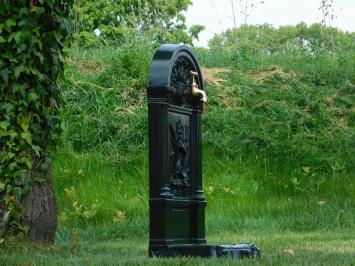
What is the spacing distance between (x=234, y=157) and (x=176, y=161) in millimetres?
4911

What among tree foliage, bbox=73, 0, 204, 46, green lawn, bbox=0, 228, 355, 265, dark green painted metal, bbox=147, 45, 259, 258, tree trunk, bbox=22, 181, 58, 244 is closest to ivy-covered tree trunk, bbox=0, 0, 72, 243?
tree trunk, bbox=22, 181, 58, 244

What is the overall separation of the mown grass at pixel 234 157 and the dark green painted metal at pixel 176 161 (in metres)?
0.44

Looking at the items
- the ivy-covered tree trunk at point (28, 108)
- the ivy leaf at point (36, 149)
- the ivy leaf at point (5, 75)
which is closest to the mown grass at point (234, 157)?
the ivy-covered tree trunk at point (28, 108)

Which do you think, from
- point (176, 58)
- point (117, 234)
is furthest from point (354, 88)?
point (176, 58)

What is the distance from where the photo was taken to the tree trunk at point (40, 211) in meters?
7.68

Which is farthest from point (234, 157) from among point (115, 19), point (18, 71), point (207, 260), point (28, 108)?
point (115, 19)

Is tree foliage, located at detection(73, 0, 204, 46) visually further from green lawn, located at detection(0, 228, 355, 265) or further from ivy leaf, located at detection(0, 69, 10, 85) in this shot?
ivy leaf, located at detection(0, 69, 10, 85)

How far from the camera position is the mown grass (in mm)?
9838

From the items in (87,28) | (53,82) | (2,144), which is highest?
(87,28)

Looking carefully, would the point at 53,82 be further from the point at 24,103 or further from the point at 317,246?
the point at 317,246

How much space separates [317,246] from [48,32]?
10.5 feet

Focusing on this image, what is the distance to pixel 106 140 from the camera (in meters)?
13.3

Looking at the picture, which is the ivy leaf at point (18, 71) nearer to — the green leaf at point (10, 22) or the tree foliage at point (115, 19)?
the green leaf at point (10, 22)

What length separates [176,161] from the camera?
25.7 feet
